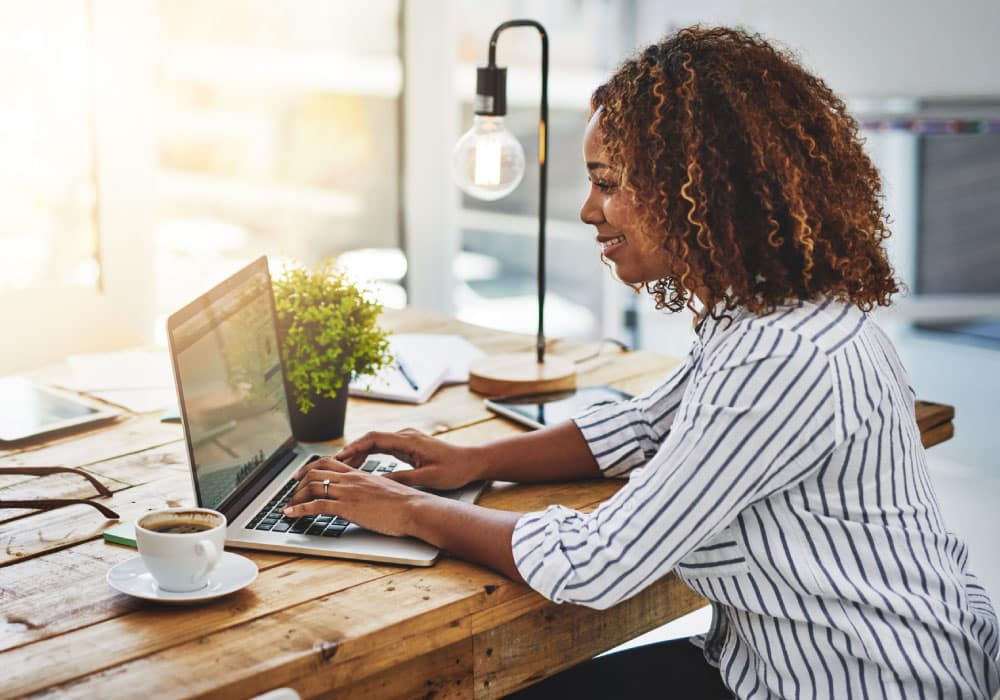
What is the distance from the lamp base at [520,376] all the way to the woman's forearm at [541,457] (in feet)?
1.10

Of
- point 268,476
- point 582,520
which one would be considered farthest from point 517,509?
point 268,476

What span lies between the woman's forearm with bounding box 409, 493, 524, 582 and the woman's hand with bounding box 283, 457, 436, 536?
0.01 m

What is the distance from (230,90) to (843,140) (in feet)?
7.50

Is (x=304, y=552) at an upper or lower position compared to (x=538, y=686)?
upper

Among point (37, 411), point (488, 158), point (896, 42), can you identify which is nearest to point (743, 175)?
point (488, 158)

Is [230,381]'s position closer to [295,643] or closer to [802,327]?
[295,643]

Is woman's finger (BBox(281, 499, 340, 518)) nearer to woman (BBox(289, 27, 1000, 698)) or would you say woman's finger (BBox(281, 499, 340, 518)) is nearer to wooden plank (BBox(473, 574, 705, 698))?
woman (BBox(289, 27, 1000, 698))

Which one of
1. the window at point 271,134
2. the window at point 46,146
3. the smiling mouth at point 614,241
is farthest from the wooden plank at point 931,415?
the window at point 271,134

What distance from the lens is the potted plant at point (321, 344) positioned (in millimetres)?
1512

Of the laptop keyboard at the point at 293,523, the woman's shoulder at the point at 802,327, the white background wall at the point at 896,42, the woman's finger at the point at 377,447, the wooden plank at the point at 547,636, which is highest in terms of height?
the white background wall at the point at 896,42

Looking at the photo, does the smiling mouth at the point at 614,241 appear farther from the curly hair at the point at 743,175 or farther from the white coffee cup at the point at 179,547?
the white coffee cup at the point at 179,547

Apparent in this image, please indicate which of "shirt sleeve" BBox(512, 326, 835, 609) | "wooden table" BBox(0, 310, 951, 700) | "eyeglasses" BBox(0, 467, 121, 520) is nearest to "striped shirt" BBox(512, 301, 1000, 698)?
"shirt sleeve" BBox(512, 326, 835, 609)

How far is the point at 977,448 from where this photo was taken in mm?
3328

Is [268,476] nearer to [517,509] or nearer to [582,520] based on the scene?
[517,509]
